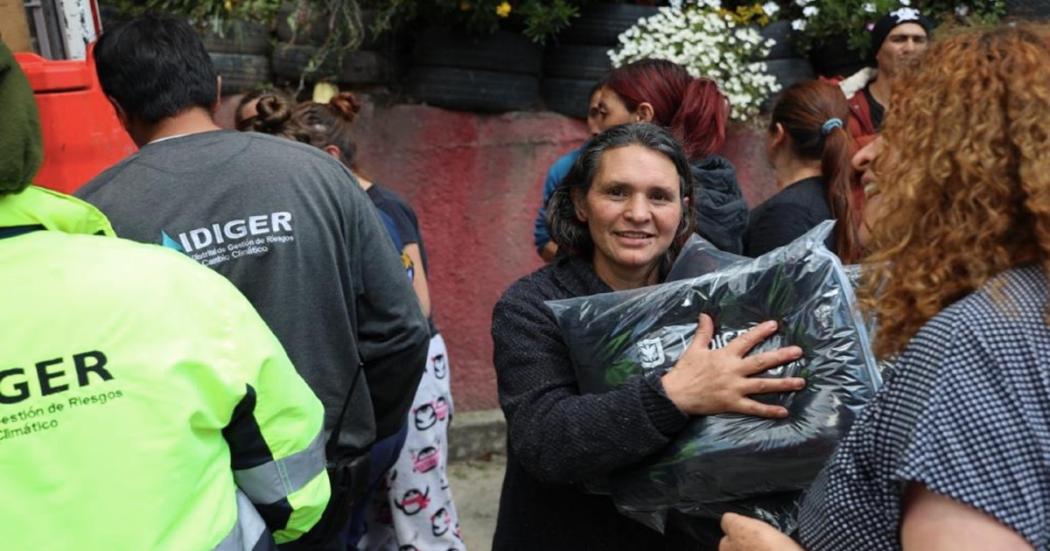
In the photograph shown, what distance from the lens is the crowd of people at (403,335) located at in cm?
144

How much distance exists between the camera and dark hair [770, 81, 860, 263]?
339 centimetres

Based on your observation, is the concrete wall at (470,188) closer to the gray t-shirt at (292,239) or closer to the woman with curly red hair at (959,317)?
the gray t-shirt at (292,239)

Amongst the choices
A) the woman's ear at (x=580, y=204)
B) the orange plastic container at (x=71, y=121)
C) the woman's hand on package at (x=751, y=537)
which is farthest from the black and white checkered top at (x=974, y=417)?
the orange plastic container at (x=71, y=121)

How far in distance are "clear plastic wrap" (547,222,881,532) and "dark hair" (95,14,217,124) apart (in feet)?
3.50

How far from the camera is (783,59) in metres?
5.45

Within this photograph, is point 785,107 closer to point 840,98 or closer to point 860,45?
point 840,98

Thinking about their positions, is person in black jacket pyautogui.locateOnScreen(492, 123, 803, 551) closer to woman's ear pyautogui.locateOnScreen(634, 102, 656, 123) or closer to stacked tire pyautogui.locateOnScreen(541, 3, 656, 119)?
woman's ear pyautogui.locateOnScreen(634, 102, 656, 123)

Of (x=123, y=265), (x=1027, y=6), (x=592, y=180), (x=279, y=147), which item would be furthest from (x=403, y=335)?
(x=1027, y=6)

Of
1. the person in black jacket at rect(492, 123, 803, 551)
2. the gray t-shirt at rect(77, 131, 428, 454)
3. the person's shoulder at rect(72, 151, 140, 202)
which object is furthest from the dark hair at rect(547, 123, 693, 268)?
the person's shoulder at rect(72, 151, 140, 202)

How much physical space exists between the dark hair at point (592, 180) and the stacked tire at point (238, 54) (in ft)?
8.74

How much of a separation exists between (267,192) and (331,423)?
57 cm

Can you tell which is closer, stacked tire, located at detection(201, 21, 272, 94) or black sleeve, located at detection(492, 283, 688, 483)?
black sleeve, located at detection(492, 283, 688, 483)

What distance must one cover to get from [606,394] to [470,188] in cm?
318

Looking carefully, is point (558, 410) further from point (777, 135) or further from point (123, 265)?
point (777, 135)
